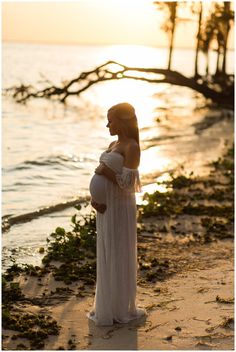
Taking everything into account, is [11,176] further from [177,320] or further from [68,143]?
[177,320]

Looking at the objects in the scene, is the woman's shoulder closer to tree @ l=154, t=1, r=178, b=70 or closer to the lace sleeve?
the lace sleeve

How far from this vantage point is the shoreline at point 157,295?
7.20 metres

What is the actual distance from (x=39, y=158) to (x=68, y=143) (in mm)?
6009

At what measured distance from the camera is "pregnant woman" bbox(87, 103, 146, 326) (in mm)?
7262

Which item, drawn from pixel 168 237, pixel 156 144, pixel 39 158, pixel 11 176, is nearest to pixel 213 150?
pixel 156 144

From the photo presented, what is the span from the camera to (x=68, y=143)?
31234 mm

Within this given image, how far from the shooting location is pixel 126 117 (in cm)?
722

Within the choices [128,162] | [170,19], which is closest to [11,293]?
[128,162]

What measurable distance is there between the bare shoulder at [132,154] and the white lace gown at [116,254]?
0.30 ft

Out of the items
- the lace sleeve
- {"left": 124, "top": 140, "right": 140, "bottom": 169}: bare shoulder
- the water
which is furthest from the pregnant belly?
the water

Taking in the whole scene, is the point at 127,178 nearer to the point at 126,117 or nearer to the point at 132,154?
the point at 132,154

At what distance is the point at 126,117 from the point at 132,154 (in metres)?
0.41

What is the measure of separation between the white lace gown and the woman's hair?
0.31 m

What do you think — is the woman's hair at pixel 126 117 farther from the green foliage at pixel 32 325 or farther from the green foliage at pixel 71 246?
the green foliage at pixel 71 246
